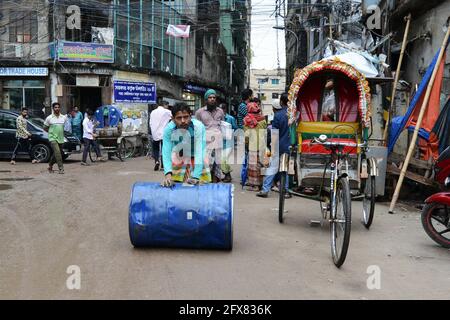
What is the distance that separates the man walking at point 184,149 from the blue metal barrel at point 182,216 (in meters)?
0.32

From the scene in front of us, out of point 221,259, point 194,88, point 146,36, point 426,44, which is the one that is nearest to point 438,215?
point 221,259

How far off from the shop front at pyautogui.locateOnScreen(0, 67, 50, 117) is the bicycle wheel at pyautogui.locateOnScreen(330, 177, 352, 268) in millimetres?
19675

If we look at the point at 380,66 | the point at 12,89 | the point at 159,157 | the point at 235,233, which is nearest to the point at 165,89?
the point at 12,89

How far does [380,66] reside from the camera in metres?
11.0

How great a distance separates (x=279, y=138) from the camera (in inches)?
363

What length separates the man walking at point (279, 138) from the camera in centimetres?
911

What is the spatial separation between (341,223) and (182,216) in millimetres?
1675

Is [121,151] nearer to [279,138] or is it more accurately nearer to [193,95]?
[279,138]

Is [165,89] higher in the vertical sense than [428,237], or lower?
higher

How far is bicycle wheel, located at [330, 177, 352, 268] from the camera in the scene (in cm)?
470

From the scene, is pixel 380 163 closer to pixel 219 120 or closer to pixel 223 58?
pixel 219 120

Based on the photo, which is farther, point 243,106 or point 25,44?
point 25,44

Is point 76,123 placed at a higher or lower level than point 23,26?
lower

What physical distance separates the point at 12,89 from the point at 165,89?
8011 millimetres
